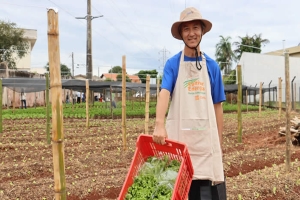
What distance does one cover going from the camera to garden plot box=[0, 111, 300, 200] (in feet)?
15.2

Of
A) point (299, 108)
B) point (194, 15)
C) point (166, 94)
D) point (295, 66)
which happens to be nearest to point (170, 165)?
point (166, 94)

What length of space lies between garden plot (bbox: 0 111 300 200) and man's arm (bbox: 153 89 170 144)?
230 centimetres

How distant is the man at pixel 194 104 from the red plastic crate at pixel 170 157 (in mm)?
135

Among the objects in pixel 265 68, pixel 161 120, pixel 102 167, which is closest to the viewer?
pixel 161 120

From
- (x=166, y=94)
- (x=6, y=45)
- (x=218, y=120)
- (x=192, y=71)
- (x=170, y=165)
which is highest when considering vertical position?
(x=6, y=45)

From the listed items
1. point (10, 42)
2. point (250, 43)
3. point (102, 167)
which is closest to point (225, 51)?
point (250, 43)

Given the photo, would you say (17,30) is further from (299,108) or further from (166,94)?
(166,94)

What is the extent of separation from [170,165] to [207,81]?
2.23 ft

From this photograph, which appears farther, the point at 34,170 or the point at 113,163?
the point at 113,163

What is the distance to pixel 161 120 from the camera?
2359 millimetres

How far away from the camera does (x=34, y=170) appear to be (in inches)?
239

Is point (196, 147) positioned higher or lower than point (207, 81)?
lower

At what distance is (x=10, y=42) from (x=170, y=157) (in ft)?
98.6

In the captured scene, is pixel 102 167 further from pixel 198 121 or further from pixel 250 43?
pixel 250 43
